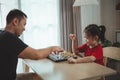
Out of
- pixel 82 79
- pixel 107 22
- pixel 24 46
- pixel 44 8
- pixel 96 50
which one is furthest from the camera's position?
pixel 107 22

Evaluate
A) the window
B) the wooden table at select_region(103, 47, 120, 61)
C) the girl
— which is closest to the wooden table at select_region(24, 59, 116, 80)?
the girl

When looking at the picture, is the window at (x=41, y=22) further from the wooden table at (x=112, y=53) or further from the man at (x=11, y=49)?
the man at (x=11, y=49)

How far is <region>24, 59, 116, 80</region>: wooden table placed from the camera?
1.54m

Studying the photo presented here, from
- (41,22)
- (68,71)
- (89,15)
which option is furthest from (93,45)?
(89,15)

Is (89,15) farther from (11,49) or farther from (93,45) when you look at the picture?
(11,49)

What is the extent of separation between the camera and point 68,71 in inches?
66.1

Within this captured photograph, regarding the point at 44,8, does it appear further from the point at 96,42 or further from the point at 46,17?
the point at 96,42

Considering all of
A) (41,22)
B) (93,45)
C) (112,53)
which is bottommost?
(112,53)

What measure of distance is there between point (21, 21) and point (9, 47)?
0.91 ft

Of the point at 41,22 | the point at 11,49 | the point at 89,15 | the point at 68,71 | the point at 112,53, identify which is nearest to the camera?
the point at 11,49

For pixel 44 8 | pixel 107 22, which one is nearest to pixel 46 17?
pixel 44 8

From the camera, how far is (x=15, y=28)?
1706 mm

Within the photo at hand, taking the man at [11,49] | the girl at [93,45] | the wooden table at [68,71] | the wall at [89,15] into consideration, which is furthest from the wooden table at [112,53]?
the wall at [89,15]

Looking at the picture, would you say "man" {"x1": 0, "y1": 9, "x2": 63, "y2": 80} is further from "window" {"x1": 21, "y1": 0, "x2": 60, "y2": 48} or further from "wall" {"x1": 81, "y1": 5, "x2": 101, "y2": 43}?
"wall" {"x1": 81, "y1": 5, "x2": 101, "y2": 43}
